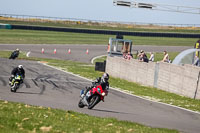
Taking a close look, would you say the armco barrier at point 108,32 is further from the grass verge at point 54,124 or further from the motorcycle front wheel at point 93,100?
the grass verge at point 54,124

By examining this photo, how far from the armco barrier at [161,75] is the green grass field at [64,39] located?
2939 centimetres

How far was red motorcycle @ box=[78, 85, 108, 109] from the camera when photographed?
15.4 meters

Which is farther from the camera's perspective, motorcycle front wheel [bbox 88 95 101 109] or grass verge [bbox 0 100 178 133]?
motorcycle front wheel [bbox 88 95 101 109]

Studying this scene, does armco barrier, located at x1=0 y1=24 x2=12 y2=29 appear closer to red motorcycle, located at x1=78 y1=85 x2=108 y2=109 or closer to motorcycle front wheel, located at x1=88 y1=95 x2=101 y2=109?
red motorcycle, located at x1=78 y1=85 x2=108 y2=109

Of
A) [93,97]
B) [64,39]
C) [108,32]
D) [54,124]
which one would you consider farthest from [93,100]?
[108,32]

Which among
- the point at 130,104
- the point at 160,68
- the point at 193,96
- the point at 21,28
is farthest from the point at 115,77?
the point at 21,28

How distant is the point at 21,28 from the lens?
66562 mm

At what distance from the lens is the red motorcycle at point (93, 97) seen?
15.4m

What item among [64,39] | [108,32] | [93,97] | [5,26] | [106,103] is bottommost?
[106,103]

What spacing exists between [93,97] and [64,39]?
167 feet

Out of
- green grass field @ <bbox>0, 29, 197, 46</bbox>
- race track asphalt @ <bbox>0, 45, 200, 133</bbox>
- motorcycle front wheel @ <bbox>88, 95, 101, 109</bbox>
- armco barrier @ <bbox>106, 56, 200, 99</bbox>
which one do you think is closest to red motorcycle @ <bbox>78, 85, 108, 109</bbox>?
motorcycle front wheel @ <bbox>88, 95, 101, 109</bbox>

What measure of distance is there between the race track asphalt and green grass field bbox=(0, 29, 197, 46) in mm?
33574

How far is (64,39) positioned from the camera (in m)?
66.2

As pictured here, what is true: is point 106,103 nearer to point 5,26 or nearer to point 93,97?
point 93,97
